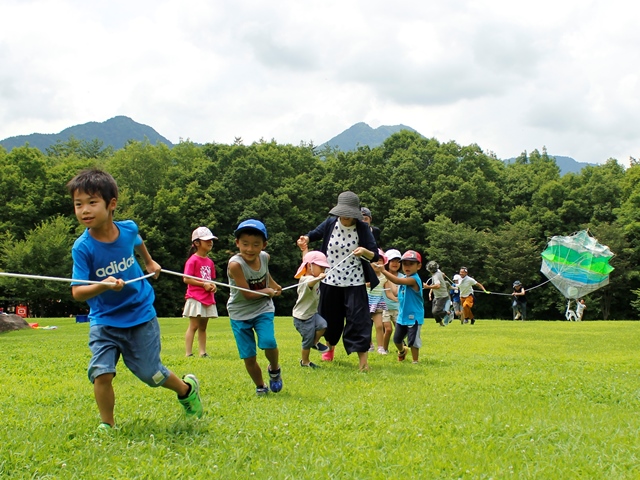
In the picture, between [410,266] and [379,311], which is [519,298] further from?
[410,266]

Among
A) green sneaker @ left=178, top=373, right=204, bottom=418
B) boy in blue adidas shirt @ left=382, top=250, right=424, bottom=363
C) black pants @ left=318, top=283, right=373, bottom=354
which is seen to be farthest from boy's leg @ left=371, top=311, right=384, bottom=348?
green sneaker @ left=178, top=373, right=204, bottom=418

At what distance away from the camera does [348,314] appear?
8312mm

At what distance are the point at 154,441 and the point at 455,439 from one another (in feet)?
7.25

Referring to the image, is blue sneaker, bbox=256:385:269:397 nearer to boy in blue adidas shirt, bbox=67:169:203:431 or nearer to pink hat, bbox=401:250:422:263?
boy in blue adidas shirt, bbox=67:169:203:431

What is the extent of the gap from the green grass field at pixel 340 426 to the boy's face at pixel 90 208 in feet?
5.15

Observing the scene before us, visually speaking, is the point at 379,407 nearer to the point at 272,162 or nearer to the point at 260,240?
the point at 260,240

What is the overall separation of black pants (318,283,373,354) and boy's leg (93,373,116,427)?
3.99 meters

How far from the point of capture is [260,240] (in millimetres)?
6262

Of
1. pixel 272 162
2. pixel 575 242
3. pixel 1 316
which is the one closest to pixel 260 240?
pixel 1 316

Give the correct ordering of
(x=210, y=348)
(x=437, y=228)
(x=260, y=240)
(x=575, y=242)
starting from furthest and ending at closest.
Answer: (x=437, y=228), (x=575, y=242), (x=210, y=348), (x=260, y=240)

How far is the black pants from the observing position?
8.22m

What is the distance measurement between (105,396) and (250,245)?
211cm

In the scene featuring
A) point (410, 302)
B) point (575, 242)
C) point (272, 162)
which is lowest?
point (410, 302)

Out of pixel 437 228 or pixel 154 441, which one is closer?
pixel 154 441
